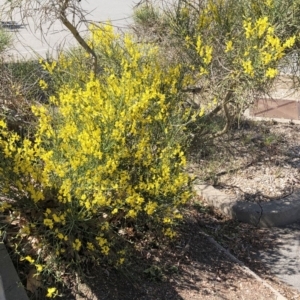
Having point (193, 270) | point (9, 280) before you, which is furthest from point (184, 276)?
point (9, 280)

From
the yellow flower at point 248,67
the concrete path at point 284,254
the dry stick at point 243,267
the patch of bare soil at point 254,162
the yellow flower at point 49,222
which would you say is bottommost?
the concrete path at point 284,254

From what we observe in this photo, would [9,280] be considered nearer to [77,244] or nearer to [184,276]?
[77,244]

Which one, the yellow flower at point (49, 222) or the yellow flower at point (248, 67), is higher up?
the yellow flower at point (248, 67)

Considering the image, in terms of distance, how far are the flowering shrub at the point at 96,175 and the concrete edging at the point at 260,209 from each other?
1089 mm

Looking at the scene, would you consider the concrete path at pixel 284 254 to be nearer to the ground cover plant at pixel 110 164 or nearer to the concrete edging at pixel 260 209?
the concrete edging at pixel 260 209

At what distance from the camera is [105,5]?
1323cm

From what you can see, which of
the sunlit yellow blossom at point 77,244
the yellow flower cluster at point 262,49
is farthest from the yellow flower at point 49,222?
the yellow flower cluster at point 262,49

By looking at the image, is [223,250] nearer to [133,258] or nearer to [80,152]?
[133,258]

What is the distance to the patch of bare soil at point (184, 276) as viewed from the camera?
3.14 meters

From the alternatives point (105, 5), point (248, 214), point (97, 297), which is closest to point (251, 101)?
point (248, 214)

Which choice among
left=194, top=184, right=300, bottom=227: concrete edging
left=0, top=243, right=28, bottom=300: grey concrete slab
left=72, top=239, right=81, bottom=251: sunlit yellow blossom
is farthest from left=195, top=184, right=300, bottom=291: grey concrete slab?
left=0, top=243, right=28, bottom=300: grey concrete slab

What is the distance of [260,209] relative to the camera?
4223 mm

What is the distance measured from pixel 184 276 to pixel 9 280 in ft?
3.83

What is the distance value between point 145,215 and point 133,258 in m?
0.34
